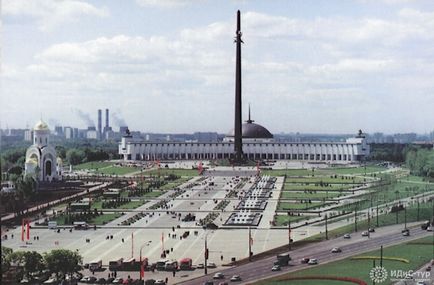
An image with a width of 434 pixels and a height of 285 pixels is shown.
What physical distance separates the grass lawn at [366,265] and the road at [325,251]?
0.61 metres

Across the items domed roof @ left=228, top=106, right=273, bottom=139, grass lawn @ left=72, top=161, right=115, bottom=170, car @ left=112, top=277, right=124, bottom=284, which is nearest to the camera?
car @ left=112, top=277, right=124, bottom=284

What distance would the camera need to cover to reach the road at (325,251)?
2150 centimetres

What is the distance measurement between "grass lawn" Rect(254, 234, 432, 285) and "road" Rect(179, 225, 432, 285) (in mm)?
614

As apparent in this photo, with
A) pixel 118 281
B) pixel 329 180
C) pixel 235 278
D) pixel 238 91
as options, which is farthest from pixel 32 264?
pixel 238 91

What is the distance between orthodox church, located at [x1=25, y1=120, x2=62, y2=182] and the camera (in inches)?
1847

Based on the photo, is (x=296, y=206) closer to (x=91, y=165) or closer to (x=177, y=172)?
(x=177, y=172)

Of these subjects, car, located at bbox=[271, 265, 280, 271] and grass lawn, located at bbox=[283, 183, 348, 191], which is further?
grass lawn, located at bbox=[283, 183, 348, 191]

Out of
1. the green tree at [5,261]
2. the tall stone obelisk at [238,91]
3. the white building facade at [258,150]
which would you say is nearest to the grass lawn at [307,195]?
the tall stone obelisk at [238,91]

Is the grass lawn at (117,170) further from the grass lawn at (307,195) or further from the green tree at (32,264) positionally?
the green tree at (32,264)

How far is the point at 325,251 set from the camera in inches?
979

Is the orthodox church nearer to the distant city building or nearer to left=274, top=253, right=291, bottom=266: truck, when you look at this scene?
the distant city building

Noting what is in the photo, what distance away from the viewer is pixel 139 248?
2648cm

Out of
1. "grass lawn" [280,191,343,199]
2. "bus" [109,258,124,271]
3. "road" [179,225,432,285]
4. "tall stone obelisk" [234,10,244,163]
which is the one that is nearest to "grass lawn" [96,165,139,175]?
"tall stone obelisk" [234,10,244,163]

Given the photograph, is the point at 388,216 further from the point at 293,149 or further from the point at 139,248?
the point at 293,149
